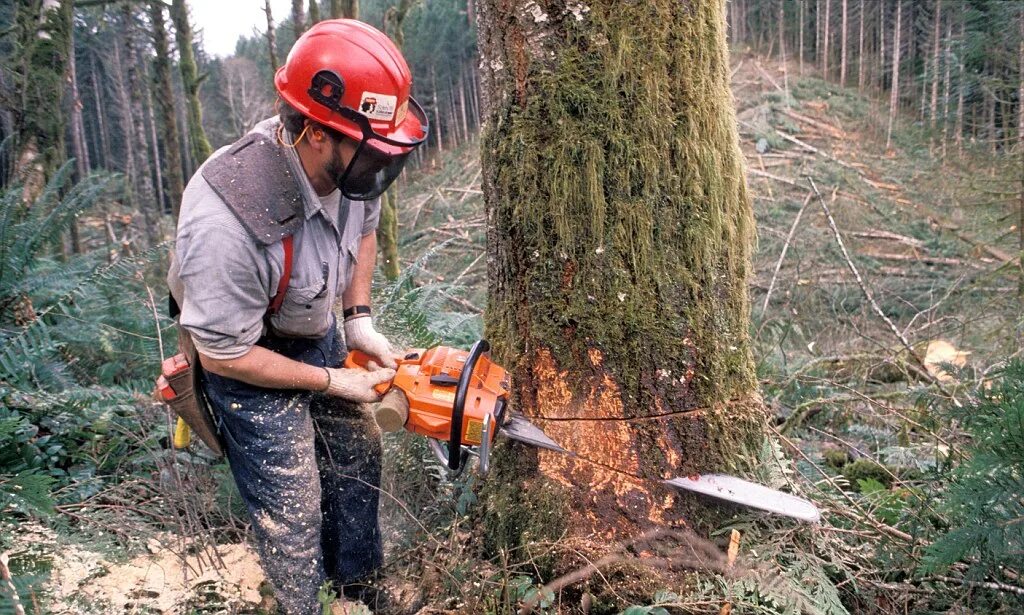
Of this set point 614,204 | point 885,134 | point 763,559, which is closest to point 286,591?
point 763,559

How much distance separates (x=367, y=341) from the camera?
302 centimetres

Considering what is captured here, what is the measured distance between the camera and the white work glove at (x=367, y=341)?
9.55ft

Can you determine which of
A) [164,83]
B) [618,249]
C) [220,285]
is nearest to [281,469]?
[220,285]

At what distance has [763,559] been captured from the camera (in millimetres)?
2229

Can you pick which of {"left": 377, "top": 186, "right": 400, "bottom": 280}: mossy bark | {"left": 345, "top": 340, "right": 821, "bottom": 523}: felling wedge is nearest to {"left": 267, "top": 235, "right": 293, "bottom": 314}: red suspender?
{"left": 345, "top": 340, "right": 821, "bottom": 523}: felling wedge

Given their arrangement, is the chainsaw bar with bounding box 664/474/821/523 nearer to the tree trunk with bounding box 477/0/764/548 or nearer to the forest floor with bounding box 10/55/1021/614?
the tree trunk with bounding box 477/0/764/548

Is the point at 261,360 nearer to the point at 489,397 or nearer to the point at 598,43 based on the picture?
the point at 489,397

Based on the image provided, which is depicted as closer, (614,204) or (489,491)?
(614,204)

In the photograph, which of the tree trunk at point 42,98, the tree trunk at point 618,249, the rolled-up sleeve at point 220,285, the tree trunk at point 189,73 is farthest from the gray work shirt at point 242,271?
the tree trunk at point 189,73

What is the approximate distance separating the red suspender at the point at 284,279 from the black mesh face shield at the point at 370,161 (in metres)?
0.28

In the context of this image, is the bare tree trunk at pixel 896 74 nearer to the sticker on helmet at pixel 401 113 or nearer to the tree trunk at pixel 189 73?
the tree trunk at pixel 189 73

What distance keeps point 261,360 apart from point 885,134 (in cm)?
2554

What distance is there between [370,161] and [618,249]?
943mm

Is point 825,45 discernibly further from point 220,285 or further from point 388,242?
point 220,285
